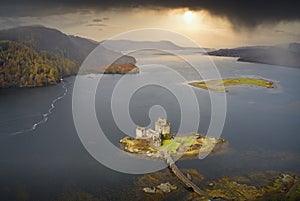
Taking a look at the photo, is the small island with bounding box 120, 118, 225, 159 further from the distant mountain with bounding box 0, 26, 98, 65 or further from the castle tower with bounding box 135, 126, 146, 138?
the distant mountain with bounding box 0, 26, 98, 65

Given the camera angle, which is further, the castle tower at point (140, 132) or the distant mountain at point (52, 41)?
the distant mountain at point (52, 41)

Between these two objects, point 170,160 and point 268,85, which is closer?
point 170,160

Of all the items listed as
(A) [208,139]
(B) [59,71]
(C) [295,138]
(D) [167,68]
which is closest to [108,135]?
(A) [208,139]

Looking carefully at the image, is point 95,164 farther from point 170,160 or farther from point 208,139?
point 208,139

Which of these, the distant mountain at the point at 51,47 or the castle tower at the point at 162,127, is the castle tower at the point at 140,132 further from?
the distant mountain at the point at 51,47

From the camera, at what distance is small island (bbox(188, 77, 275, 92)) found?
48.5 feet

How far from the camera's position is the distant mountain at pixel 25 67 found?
14105 mm

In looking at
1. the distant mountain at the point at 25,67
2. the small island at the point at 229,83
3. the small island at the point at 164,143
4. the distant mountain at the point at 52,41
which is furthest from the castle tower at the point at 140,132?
the distant mountain at the point at 52,41

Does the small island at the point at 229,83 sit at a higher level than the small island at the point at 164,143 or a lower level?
lower

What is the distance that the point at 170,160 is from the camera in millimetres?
6566

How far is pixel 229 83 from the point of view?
50.3 feet

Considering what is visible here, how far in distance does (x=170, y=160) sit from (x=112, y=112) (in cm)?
403

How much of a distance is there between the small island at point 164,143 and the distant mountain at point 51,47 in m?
7.97

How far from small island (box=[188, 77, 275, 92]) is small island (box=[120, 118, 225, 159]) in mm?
6788
